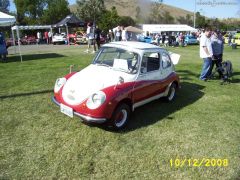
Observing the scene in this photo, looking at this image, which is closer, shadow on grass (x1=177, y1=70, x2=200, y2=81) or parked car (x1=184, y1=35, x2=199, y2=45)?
shadow on grass (x1=177, y1=70, x2=200, y2=81)

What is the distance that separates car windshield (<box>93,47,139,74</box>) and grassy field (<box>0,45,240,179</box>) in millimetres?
1139

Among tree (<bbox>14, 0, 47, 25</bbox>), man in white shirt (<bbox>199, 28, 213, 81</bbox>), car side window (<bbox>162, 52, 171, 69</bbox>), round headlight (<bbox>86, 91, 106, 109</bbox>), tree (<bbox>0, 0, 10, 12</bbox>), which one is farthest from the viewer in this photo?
tree (<bbox>0, 0, 10, 12</bbox>)

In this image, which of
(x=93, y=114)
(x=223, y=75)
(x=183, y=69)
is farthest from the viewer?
(x=183, y=69)

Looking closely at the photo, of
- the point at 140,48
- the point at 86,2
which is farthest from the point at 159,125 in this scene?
the point at 86,2

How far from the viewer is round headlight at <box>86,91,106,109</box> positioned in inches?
182

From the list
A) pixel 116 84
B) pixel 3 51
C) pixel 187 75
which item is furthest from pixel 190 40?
pixel 116 84

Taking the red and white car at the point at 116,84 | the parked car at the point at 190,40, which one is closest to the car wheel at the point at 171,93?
the red and white car at the point at 116,84

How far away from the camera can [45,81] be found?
347 inches

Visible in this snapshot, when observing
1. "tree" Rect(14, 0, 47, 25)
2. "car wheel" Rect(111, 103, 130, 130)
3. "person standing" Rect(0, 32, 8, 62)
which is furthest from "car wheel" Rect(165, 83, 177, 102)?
"tree" Rect(14, 0, 47, 25)

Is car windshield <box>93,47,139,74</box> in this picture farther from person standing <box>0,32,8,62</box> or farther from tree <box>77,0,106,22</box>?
tree <box>77,0,106,22</box>

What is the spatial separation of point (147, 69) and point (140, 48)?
50cm

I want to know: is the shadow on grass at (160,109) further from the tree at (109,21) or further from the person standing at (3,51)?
the tree at (109,21)

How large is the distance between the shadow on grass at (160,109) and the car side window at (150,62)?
3.29 feet

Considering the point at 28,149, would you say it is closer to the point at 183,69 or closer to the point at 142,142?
the point at 142,142
